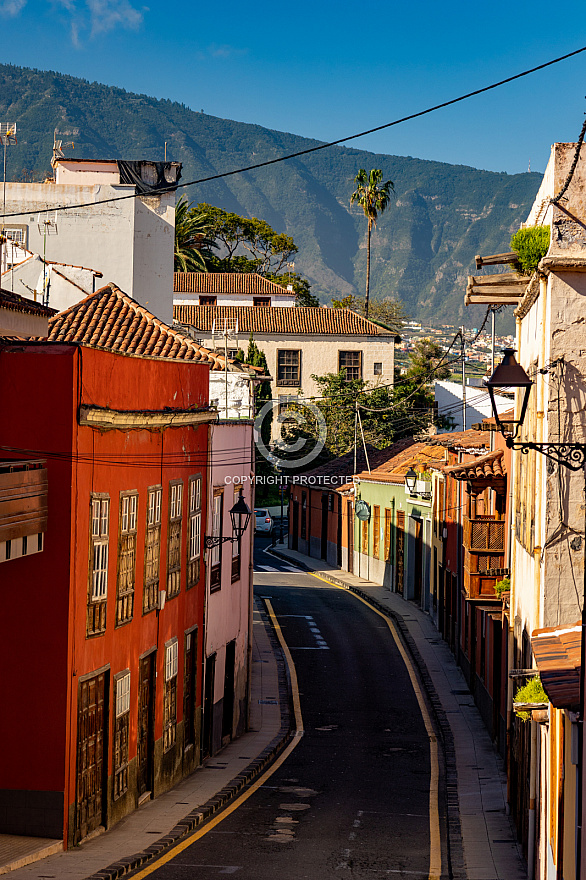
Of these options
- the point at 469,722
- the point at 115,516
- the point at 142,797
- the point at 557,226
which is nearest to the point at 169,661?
the point at 142,797

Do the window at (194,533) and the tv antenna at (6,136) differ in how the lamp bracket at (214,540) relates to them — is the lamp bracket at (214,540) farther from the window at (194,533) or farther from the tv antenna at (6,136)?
the tv antenna at (6,136)

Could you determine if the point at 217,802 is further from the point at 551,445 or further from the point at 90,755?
the point at 551,445

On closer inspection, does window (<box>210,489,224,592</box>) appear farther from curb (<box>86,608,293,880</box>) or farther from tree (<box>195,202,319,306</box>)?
tree (<box>195,202,319,306</box>)

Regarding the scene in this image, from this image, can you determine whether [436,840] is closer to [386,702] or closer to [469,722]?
[469,722]

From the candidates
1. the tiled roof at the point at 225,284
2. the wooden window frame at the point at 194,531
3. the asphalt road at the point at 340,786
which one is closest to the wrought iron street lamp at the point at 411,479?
the asphalt road at the point at 340,786

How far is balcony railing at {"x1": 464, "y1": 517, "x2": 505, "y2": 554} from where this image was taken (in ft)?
72.6

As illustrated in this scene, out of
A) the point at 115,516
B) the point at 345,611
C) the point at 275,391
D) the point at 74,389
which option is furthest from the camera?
the point at 275,391

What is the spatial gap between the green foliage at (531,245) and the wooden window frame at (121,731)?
8206 mm

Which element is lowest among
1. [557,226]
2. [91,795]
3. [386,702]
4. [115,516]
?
[386,702]

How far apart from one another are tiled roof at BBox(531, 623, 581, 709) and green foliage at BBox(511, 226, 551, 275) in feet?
14.9

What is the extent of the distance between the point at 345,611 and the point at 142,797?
21027 mm

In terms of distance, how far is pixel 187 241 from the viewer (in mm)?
74438

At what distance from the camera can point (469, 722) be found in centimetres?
2402

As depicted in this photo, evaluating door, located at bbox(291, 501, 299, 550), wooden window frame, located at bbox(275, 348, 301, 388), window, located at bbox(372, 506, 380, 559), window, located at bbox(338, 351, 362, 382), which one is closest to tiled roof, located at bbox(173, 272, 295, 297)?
wooden window frame, located at bbox(275, 348, 301, 388)
